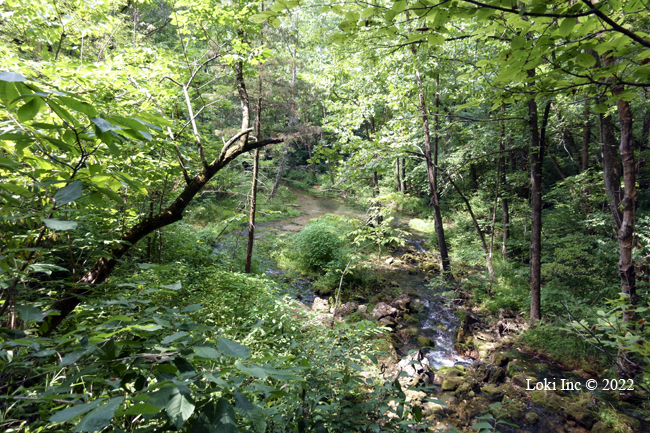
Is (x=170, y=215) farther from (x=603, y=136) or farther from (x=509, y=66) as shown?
(x=603, y=136)

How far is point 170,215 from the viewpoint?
2539mm

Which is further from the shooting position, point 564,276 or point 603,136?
point 564,276

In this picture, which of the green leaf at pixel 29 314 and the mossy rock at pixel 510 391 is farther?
the mossy rock at pixel 510 391

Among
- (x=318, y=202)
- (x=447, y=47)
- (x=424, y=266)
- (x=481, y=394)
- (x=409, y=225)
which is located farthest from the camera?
(x=318, y=202)

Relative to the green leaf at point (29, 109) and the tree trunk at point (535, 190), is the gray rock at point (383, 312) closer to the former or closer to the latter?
the tree trunk at point (535, 190)

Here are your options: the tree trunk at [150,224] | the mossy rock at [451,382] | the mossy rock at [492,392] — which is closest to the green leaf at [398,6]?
the tree trunk at [150,224]

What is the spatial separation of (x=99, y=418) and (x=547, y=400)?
20.0ft

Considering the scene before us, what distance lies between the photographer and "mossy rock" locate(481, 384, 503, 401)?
450cm

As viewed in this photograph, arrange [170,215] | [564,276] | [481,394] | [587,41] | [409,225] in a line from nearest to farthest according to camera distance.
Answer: [587,41], [170,215], [481,394], [564,276], [409,225]

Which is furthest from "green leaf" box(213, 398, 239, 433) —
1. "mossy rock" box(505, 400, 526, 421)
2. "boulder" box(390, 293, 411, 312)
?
"boulder" box(390, 293, 411, 312)

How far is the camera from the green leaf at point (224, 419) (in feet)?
2.14

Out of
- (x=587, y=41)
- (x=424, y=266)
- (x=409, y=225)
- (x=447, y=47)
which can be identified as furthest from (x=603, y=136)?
(x=409, y=225)

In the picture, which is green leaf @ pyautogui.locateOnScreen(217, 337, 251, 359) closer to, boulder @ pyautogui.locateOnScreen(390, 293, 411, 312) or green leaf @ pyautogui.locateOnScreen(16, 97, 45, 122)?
green leaf @ pyautogui.locateOnScreen(16, 97, 45, 122)

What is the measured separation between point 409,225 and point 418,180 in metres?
2.88
